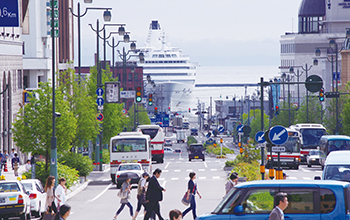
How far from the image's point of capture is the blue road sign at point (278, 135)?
21188 millimetres

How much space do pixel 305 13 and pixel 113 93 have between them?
336 feet

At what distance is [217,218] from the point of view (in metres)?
12.8

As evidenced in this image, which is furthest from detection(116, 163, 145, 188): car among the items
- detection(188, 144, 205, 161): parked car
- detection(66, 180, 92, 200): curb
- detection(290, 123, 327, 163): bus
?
detection(188, 144, 205, 161): parked car

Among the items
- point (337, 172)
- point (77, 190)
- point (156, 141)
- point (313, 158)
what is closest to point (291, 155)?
point (313, 158)

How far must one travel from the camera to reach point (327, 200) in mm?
12789

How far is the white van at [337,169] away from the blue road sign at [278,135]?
75.0 inches

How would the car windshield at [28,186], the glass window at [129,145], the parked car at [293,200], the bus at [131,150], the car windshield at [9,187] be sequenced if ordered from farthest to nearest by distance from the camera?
the glass window at [129,145]
the bus at [131,150]
the car windshield at [28,186]
the car windshield at [9,187]
the parked car at [293,200]

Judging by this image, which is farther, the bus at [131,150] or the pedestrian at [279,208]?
the bus at [131,150]

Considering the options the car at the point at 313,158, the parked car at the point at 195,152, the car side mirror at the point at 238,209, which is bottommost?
the parked car at the point at 195,152

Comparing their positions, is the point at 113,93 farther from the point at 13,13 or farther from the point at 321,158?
the point at 13,13

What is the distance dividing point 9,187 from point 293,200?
10.5 m

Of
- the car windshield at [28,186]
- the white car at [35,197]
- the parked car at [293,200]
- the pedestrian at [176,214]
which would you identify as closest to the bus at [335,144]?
the white car at [35,197]

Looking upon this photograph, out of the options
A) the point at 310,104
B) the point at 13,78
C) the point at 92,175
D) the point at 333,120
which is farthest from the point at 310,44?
the point at 92,175

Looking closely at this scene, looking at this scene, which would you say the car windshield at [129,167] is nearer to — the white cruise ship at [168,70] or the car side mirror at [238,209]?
the car side mirror at [238,209]
